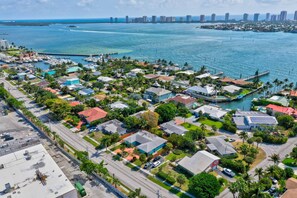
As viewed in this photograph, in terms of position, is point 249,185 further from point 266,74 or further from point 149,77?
point 266,74

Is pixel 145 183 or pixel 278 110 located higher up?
pixel 278 110

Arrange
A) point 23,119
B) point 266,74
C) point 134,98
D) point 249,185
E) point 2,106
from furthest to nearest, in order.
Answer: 1. point 266,74
2. point 134,98
3. point 2,106
4. point 23,119
5. point 249,185

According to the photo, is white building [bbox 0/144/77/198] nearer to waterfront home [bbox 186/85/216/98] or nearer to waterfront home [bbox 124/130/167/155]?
waterfront home [bbox 124/130/167/155]

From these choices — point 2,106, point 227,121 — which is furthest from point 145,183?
point 2,106

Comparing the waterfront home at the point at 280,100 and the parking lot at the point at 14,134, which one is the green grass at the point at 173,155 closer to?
the parking lot at the point at 14,134

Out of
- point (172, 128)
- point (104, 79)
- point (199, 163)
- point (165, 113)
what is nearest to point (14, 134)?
point (165, 113)

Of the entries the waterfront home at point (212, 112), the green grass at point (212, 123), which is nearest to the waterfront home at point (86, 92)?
the waterfront home at point (212, 112)

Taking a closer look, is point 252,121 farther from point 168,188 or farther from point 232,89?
point 168,188
